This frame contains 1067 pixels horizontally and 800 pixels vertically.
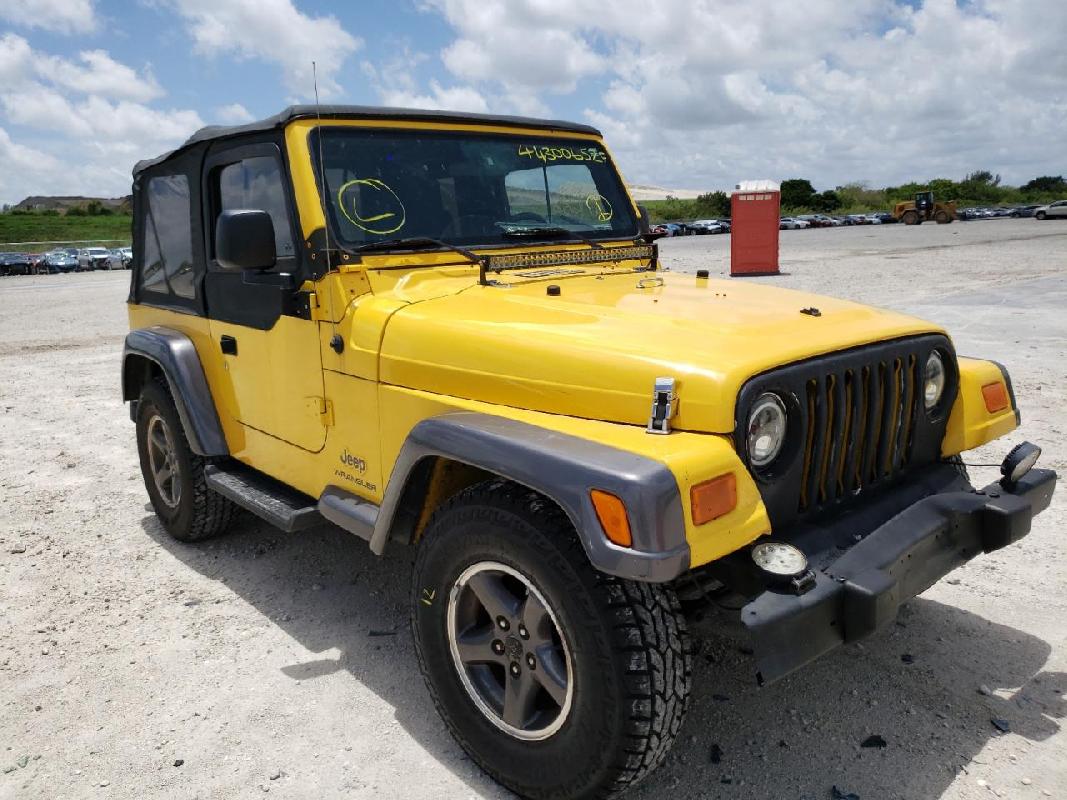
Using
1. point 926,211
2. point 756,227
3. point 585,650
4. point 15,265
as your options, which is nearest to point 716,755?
point 585,650

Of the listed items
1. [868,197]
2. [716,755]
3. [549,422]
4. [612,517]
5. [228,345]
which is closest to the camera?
[612,517]

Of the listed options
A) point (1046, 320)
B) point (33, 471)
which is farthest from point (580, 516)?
point (1046, 320)

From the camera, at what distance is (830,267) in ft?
65.5

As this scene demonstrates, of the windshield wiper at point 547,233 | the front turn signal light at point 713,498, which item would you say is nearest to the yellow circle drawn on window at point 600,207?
the windshield wiper at point 547,233

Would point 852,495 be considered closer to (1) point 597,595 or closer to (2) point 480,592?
(1) point 597,595

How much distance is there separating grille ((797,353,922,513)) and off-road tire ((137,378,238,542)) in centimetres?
299

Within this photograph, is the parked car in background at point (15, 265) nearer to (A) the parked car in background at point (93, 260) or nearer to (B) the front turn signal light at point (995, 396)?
(A) the parked car in background at point (93, 260)

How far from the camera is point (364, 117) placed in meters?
3.35

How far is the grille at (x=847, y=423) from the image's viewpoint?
7.68 ft

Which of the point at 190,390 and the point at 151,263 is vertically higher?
the point at 151,263

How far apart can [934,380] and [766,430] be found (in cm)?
100

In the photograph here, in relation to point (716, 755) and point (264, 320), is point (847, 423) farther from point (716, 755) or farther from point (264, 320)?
point (264, 320)

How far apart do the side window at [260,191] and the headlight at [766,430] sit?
1906mm

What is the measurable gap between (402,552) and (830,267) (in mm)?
17954
